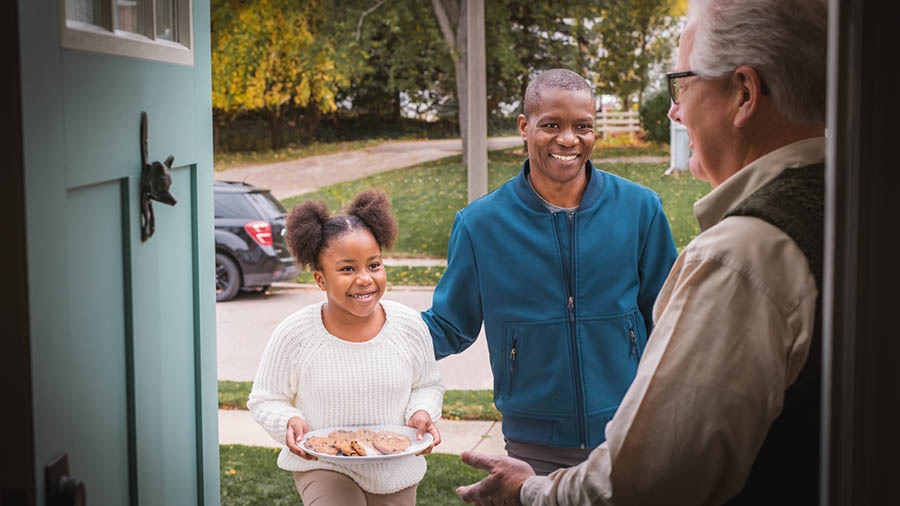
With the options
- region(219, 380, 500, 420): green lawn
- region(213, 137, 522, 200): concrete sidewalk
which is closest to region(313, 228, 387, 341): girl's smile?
region(219, 380, 500, 420): green lawn

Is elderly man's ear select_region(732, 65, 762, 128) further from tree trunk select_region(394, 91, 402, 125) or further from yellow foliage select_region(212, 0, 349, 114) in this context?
tree trunk select_region(394, 91, 402, 125)

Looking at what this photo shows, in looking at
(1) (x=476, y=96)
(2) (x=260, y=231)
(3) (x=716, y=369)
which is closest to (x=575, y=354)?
(3) (x=716, y=369)

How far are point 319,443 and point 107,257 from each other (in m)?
1.16

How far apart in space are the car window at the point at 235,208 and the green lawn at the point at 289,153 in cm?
652

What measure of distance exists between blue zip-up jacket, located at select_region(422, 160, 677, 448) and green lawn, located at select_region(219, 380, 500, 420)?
13.3ft

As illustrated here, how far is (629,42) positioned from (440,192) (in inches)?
160

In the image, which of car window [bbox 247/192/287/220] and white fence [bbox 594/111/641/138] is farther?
white fence [bbox 594/111/641/138]

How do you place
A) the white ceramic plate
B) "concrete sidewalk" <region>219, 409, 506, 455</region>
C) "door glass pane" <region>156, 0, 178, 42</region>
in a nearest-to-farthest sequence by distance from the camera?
"door glass pane" <region>156, 0, 178, 42</region>
the white ceramic plate
"concrete sidewalk" <region>219, 409, 506, 455</region>

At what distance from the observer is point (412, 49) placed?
54.4ft

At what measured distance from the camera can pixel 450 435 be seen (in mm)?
6645

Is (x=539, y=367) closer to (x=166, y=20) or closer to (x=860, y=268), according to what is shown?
(x=166, y=20)

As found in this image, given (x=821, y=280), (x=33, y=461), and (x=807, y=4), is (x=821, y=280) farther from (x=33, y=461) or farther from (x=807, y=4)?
(x=33, y=461)

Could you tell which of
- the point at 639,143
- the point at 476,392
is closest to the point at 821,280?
the point at 476,392

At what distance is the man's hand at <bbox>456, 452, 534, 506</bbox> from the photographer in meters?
1.90
